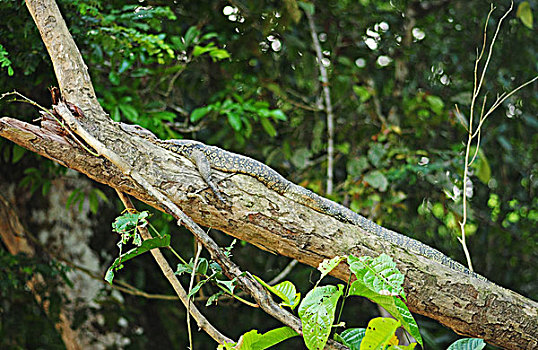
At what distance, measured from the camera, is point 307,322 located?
1.23 m

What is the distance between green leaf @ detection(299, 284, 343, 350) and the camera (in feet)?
4.00

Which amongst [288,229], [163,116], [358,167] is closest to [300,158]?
[358,167]

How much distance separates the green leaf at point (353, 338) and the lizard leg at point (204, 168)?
0.48 m

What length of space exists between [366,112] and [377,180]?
0.88 meters

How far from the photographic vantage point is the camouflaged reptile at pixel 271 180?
1.67 m

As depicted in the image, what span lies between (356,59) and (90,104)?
2.37 meters

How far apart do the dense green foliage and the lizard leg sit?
3.12 ft

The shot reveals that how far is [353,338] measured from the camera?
144 cm

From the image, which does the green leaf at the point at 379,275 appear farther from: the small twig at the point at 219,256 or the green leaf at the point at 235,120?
the green leaf at the point at 235,120

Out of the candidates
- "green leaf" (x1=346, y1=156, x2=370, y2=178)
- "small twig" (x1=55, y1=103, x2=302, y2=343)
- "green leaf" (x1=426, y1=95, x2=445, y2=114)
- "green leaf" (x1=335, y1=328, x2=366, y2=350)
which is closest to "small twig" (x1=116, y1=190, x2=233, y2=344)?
"small twig" (x1=55, y1=103, x2=302, y2=343)

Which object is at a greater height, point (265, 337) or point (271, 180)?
point (271, 180)

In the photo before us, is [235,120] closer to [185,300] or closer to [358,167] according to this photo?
[358,167]

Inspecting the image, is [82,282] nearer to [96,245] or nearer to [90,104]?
Answer: [96,245]

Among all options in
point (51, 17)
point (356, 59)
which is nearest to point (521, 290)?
point (356, 59)
